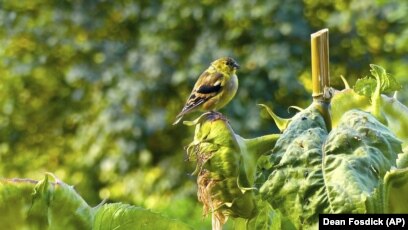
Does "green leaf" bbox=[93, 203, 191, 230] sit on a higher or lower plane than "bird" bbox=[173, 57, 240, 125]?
lower

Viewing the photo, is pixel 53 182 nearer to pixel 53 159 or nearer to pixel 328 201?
pixel 328 201

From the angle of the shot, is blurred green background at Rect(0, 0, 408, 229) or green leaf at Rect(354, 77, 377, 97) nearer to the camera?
green leaf at Rect(354, 77, 377, 97)

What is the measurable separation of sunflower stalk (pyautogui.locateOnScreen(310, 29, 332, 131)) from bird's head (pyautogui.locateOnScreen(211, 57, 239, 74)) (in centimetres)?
13

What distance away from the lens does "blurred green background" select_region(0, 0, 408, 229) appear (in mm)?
5352

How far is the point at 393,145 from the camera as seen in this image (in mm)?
876

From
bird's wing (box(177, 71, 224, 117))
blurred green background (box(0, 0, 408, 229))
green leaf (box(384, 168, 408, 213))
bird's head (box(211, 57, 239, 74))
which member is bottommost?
green leaf (box(384, 168, 408, 213))

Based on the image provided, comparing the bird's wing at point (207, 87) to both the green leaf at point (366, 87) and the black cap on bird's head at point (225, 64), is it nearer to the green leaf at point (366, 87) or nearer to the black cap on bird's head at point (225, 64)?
the black cap on bird's head at point (225, 64)

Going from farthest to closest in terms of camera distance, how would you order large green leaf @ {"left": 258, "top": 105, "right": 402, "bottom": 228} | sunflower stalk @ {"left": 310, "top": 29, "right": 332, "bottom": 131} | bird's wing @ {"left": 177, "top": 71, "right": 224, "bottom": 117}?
bird's wing @ {"left": 177, "top": 71, "right": 224, "bottom": 117}, sunflower stalk @ {"left": 310, "top": 29, "right": 332, "bottom": 131}, large green leaf @ {"left": 258, "top": 105, "right": 402, "bottom": 228}

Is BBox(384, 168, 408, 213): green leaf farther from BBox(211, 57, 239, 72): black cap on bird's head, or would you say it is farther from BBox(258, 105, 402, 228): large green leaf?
BBox(211, 57, 239, 72): black cap on bird's head

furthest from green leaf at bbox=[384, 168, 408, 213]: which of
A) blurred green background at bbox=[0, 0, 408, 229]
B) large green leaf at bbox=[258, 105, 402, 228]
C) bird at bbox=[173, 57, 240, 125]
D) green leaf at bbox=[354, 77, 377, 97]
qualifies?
blurred green background at bbox=[0, 0, 408, 229]

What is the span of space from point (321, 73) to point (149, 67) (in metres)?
4.69

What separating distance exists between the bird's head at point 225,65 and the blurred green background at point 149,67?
3651mm

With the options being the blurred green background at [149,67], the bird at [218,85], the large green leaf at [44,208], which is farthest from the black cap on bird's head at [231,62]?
the blurred green background at [149,67]

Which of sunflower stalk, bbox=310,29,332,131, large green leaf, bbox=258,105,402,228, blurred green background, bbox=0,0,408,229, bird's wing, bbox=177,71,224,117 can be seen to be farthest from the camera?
blurred green background, bbox=0,0,408,229
